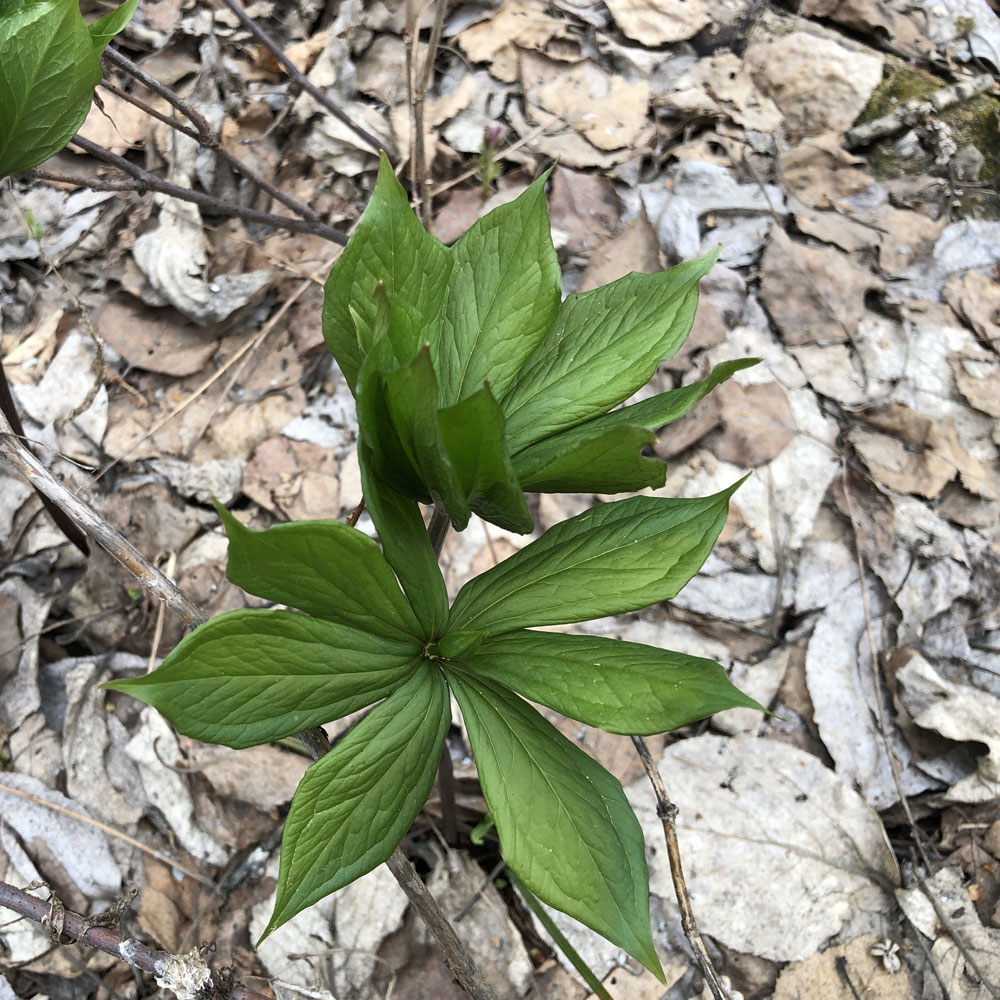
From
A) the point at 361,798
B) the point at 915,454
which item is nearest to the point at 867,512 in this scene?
the point at 915,454

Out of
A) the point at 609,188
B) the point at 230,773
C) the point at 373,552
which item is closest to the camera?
the point at 373,552

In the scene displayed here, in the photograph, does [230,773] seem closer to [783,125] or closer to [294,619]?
[294,619]

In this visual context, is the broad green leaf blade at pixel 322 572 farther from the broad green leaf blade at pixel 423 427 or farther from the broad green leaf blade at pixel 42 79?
the broad green leaf blade at pixel 42 79

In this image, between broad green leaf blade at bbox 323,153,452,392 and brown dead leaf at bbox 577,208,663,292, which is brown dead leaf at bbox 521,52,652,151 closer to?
brown dead leaf at bbox 577,208,663,292

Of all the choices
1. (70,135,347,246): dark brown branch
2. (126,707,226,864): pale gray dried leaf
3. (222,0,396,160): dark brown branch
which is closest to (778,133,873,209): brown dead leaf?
(222,0,396,160): dark brown branch

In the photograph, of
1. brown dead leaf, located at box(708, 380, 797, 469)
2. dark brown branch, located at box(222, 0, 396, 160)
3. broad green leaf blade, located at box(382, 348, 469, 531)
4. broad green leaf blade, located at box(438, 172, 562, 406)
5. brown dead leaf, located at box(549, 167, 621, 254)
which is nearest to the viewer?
broad green leaf blade, located at box(382, 348, 469, 531)

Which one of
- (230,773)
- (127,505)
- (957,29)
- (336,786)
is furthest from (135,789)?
(957,29)

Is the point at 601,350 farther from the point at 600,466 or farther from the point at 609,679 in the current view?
the point at 609,679
